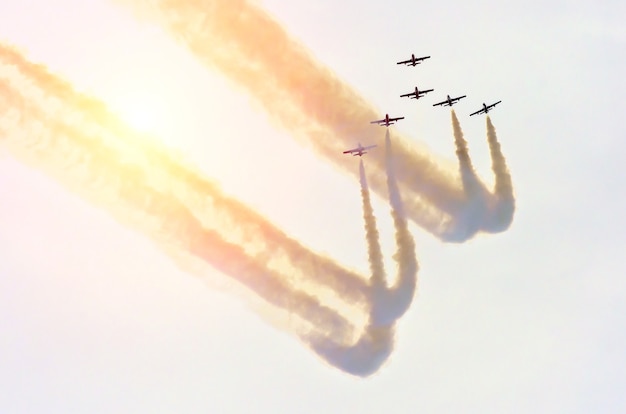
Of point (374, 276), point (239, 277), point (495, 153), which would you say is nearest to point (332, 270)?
point (374, 276)

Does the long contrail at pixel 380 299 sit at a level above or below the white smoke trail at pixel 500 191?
below

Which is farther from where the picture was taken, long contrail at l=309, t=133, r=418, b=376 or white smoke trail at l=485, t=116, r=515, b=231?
white smoke trail at l=485, t=116, r=515, b=231

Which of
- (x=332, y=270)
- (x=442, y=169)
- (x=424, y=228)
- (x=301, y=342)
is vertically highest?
(x=442, y=169)

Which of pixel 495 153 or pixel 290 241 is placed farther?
pixel 495 153

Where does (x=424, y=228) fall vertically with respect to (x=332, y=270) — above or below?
above

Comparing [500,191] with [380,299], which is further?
[500,191]

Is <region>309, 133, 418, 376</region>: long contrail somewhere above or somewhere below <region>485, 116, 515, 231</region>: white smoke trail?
below

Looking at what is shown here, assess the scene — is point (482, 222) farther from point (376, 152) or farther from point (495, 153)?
point (376, 152)

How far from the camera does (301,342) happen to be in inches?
2591

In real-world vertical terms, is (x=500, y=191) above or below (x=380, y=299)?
above

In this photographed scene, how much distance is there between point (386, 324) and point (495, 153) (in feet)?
56.2

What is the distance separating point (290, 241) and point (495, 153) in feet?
62.8

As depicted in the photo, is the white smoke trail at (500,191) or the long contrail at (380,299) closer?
the long contrail at (380,299)

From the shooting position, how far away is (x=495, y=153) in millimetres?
67875
